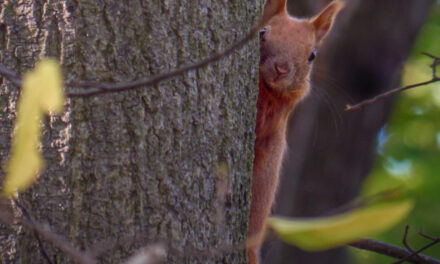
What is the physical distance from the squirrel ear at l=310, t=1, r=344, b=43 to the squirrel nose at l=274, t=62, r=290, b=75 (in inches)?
18.7

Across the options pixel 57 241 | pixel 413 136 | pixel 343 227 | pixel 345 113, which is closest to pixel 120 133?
pixel 57 241

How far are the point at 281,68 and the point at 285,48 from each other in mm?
105

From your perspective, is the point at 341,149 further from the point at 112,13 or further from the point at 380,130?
the point at 112,13

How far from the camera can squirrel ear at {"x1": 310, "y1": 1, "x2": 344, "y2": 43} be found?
9.00ft

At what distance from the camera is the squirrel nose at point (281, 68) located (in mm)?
2291

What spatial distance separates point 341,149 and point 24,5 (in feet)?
12.3

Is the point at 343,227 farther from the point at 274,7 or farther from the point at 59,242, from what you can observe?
the point at 274,7

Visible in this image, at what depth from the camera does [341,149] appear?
4.93m

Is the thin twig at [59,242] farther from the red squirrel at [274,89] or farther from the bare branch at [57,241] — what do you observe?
the red squirrel at [274,89]

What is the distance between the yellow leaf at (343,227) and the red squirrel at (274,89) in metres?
1.50

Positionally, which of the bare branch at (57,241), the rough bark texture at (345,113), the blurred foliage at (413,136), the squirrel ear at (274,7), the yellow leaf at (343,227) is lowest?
the blurred foliage at (413,136)

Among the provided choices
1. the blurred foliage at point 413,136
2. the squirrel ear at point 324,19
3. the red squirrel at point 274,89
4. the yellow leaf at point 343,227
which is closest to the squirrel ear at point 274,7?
the red squirrel at point 274,89

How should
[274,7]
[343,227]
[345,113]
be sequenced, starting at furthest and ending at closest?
[345,113] → [274,7] → [343,227]

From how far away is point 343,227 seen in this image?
726mm
